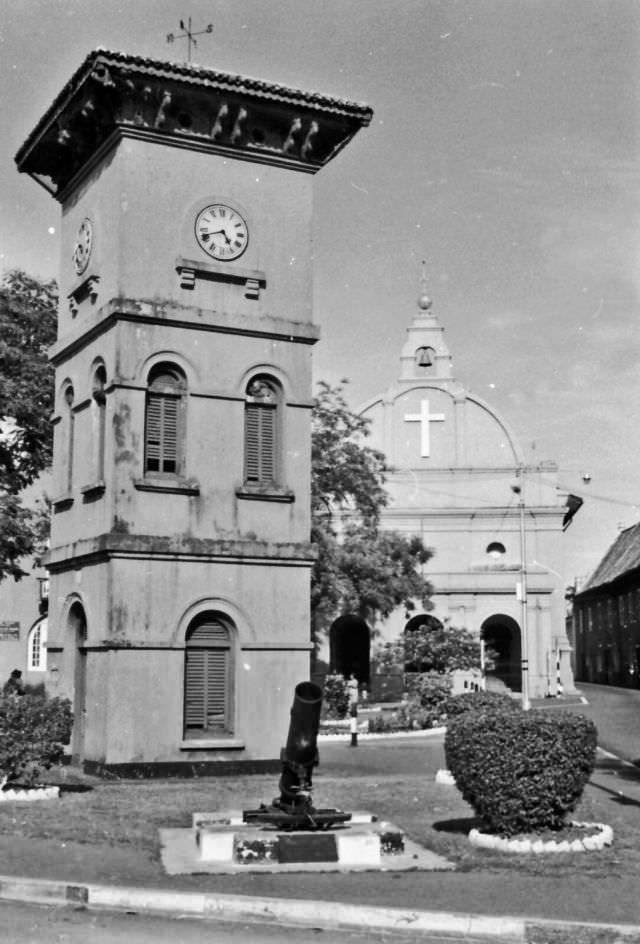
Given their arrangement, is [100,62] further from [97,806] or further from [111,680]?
[97,806]

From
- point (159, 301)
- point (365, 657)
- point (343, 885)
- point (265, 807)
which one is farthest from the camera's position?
point (365, 657)

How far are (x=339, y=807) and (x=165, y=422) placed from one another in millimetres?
7734

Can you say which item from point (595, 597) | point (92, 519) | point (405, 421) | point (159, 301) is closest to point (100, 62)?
point (159, 301)

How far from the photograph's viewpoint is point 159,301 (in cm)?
2088

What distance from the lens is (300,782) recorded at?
12.9 metres

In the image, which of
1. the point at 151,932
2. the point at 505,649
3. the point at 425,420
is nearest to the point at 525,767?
the point at 151,932

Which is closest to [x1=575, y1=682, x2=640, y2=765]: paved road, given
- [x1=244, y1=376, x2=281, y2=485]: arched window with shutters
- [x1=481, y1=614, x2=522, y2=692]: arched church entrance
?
[x1=481, y1=614, x2=522, y2=692]: arched church entrance

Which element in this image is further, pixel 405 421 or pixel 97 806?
pixel 405 421

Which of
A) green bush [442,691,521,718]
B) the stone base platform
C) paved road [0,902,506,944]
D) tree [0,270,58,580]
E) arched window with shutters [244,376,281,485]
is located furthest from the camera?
tree [0,270,58,580]

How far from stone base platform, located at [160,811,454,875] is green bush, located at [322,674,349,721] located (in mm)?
24638

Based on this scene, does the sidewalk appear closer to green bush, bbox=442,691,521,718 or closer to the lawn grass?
the lawn grass

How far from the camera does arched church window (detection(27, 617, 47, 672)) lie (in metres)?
42.9

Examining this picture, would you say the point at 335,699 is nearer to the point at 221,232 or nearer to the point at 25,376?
the point at 25,376

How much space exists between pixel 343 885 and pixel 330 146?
603 inches
